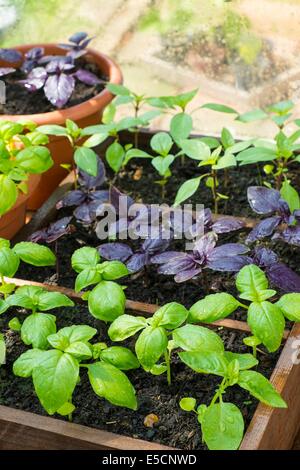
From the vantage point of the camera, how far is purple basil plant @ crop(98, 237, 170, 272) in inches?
58.1

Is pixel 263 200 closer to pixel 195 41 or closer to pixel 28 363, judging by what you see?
pixel 28 363

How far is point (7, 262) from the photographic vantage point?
1365 mm

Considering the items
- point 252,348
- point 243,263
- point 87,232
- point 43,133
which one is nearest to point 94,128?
point 43,133

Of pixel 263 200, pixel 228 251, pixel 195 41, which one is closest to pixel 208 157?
pixel 263 200

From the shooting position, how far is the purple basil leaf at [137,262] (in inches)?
57.7

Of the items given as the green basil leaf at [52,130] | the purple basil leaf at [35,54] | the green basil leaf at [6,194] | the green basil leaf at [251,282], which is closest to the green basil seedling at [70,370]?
the green basil leaf at [251,282]

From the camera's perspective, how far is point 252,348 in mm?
1384

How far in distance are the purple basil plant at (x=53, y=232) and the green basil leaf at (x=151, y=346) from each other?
16.0 inches

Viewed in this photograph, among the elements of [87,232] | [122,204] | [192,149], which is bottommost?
[87,232]

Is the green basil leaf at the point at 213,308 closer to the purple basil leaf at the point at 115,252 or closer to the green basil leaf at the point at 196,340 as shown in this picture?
the green basil leaf at the point at 196,340

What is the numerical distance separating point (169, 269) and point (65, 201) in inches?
13.7

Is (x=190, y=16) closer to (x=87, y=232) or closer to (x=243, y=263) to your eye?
(x=87, y=232)

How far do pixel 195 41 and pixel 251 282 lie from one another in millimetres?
1232

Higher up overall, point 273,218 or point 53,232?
point 273,218
